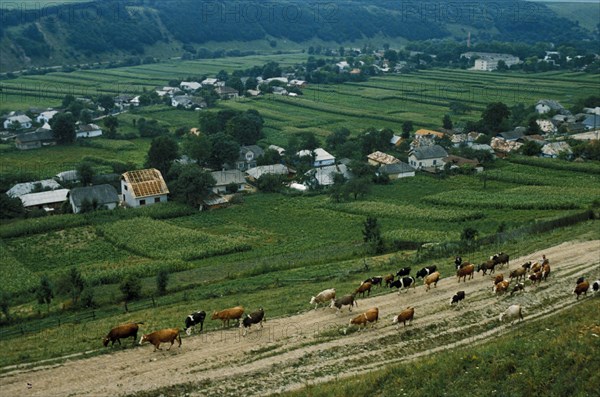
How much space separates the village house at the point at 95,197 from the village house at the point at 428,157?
87.0 feet

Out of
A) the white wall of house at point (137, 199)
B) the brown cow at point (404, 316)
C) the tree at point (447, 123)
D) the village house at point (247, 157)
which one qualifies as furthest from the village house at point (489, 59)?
the brown cow at point (404, 316)

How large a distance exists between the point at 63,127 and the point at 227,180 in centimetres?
2573

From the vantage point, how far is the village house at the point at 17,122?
255 feet

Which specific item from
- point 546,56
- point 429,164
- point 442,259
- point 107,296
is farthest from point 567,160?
point 546,56

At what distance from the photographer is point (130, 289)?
29.0m

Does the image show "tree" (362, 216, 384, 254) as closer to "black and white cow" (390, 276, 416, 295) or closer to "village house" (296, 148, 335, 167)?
"black and white cow" (390, 276, 416, 295)

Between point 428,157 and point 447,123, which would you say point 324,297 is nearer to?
point 428,157

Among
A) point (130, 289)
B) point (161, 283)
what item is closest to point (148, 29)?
point (161, 283)

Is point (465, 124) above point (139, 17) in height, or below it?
below

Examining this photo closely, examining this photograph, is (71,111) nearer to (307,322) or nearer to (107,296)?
(107,296)

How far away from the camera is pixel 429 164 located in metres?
61.0

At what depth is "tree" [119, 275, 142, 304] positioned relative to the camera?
2894 centimetres

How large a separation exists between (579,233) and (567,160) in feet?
94.4

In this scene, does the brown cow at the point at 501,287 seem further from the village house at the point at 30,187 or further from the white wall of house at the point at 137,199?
the village house at the point at 30,187
